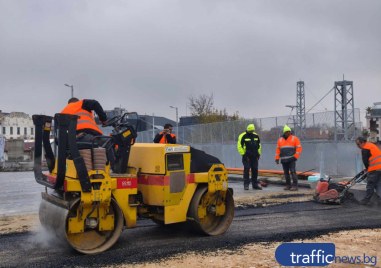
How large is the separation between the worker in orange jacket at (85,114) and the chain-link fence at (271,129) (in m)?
10.4

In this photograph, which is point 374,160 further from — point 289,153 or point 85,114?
point 85,114

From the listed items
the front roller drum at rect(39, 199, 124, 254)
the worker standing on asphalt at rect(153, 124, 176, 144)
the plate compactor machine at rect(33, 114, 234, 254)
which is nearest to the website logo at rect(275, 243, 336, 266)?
the plate compactor machine at rect(33, 114, 234, 254)

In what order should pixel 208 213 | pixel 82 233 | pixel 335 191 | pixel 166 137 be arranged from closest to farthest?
pixel 82 233, pixel 208 213, pixel 335 191, pixel 166 137

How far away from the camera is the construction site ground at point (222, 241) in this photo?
571cm

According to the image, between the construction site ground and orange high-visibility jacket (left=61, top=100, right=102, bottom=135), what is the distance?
1.70 m

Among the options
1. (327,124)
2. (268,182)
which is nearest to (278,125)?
(327,124)

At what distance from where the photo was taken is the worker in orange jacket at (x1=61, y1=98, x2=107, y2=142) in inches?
254

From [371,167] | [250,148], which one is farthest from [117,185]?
[250,148]

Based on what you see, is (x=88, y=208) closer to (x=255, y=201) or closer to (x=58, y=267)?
A: (x=58, y=267)

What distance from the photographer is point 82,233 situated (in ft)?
20.2

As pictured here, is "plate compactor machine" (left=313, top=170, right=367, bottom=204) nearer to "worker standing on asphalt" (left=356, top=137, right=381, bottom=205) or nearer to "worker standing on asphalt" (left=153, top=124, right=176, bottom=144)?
"worker standing on asphalt" (left=356, top=137, right=381, bottom=205)

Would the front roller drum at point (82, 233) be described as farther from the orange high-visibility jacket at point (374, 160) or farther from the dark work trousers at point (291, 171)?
the dark work trousers at point (291, 171)

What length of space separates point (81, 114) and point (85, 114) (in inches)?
2.3

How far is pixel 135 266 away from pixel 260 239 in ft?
6.87
